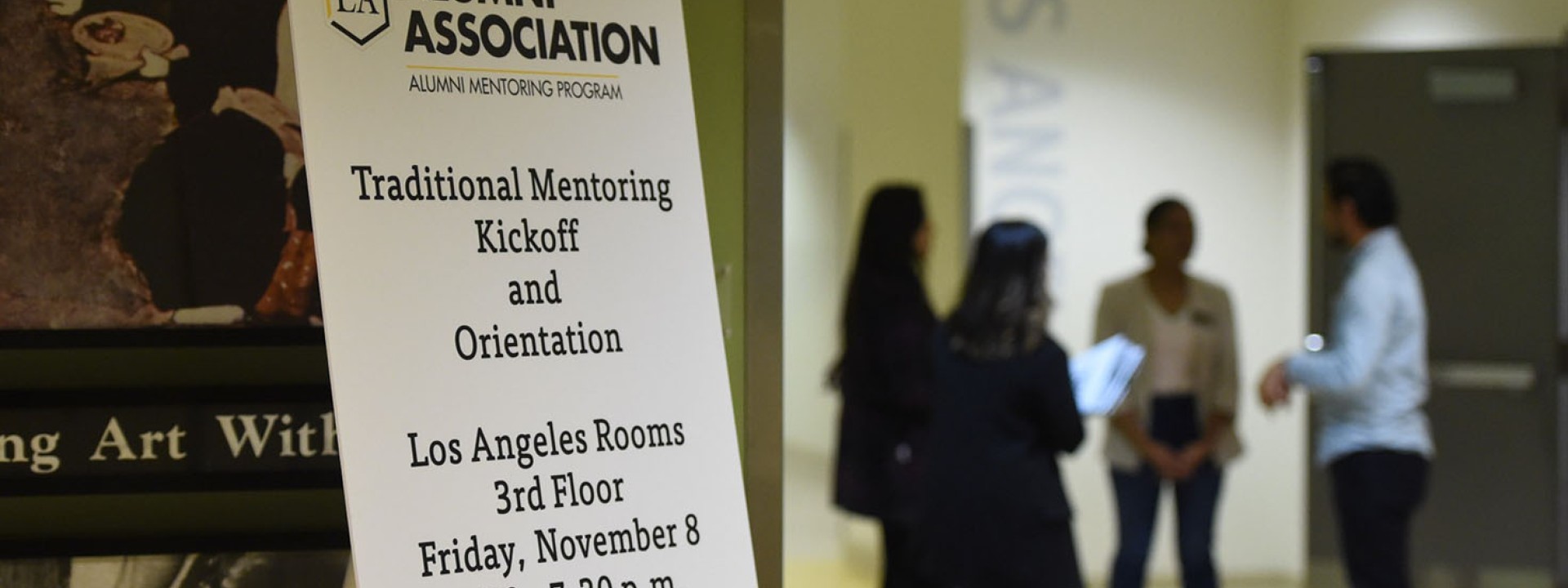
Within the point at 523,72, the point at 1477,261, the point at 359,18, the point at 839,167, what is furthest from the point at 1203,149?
the point at 359,18

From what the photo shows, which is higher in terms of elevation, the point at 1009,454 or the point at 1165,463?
the point at 1009,454

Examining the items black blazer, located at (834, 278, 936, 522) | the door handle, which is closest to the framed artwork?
black blazer, located at (834, 278, 936, 522)

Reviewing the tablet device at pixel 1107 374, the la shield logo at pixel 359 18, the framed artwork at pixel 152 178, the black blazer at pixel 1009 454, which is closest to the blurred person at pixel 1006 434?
the black blazer at pixel 1009 454

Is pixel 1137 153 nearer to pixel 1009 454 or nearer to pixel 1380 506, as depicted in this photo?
pixel 1380 506

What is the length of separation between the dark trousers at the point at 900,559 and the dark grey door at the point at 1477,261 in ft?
5.11

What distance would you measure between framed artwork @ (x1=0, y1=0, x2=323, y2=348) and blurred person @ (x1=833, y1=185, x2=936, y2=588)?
1.46 metres

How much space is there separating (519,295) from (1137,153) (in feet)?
10.0

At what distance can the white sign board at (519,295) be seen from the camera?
1649mm

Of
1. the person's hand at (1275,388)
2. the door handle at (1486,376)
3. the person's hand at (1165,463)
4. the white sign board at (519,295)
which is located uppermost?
the white sign board at (519,295)

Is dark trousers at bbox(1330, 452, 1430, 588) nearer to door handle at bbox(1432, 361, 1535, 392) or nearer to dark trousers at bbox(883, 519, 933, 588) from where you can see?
door handle at bbox(1432, 361, 1535, 392)

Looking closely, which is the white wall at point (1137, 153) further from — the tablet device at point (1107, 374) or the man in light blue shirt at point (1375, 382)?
the man in light blue shirt at point (1375, 382)

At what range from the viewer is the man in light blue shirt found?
11.5ft

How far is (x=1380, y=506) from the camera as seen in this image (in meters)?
3.54

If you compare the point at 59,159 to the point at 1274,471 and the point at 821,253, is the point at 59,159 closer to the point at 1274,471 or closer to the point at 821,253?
the point at 821,253
